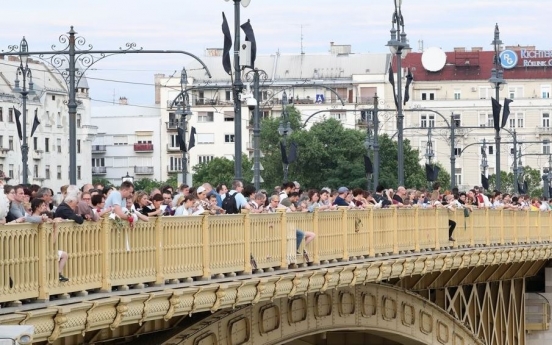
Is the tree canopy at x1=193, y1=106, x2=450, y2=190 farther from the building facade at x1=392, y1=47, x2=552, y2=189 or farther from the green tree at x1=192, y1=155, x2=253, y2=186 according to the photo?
the building facade at x1=392, y1=47, x2=552, y2=189

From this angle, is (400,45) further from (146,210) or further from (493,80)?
(146,210)

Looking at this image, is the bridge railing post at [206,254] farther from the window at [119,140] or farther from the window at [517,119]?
the window at [119,140]

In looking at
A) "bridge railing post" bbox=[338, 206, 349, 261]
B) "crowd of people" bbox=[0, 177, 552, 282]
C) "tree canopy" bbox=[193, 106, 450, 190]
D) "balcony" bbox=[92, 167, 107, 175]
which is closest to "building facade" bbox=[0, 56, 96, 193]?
"balcony" bbox=[92, 167, 107, 175]

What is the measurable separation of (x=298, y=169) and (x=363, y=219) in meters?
94.0

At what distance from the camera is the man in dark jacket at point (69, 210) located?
17.9m

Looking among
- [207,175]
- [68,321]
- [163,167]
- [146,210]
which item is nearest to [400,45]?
[146,210]

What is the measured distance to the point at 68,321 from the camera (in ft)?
56.2

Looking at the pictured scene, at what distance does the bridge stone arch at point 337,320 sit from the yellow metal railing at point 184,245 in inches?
39.9

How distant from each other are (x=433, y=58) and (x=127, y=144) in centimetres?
3389

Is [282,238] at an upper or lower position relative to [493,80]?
lower

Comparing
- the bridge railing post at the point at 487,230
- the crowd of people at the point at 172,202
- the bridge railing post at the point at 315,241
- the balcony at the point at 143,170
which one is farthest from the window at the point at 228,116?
the bridge railing post at the point at 315,241

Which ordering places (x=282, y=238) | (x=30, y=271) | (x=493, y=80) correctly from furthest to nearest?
1. (x=493, y=80)
2. (x=282, y=238)
3. (x=30, y=271)

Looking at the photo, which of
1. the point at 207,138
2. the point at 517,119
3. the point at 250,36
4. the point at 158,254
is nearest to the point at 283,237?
the point at 158,254

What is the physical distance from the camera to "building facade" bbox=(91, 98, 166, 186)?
16588 cm
